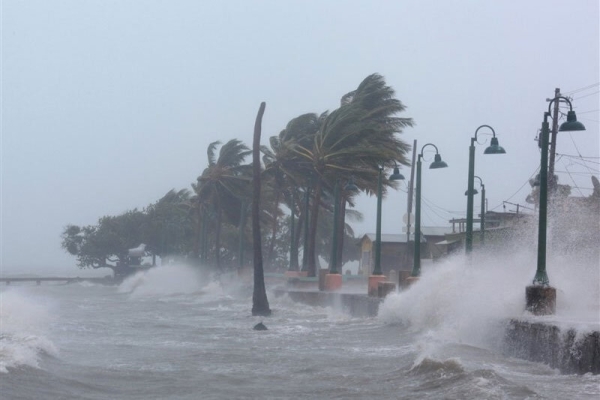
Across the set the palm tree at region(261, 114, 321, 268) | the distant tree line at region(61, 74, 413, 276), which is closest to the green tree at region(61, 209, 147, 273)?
the distant tree line at region(61, 74, 413, 276)

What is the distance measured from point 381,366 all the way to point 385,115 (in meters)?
28.6

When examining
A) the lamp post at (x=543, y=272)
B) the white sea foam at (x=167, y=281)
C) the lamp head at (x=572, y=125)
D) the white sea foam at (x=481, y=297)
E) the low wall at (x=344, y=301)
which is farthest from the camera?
the white sea foam at (x=167, y=281)

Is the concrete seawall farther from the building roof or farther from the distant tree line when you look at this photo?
the building roof

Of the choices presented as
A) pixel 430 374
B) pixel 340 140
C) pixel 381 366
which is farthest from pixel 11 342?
pixel 340 140

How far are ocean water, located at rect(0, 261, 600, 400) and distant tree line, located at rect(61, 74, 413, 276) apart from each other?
13.0 meters

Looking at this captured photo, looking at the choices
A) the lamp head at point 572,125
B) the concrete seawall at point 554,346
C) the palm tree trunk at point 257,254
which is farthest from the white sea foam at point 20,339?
the lamp head at point 572,125

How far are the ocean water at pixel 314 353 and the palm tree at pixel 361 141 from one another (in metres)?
12.1

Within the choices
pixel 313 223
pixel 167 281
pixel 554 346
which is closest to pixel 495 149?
pixel 554 346

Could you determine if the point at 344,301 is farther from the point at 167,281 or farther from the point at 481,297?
the point at 167,281

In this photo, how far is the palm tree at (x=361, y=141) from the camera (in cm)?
3884

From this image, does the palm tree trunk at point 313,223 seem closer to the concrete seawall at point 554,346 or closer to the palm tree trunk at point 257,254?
the palm tree trunk at point 257,254

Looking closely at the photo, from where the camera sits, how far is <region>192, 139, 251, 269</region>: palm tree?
59.8 meters

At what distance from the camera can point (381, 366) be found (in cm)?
1358

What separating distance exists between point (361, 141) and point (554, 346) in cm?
2772
